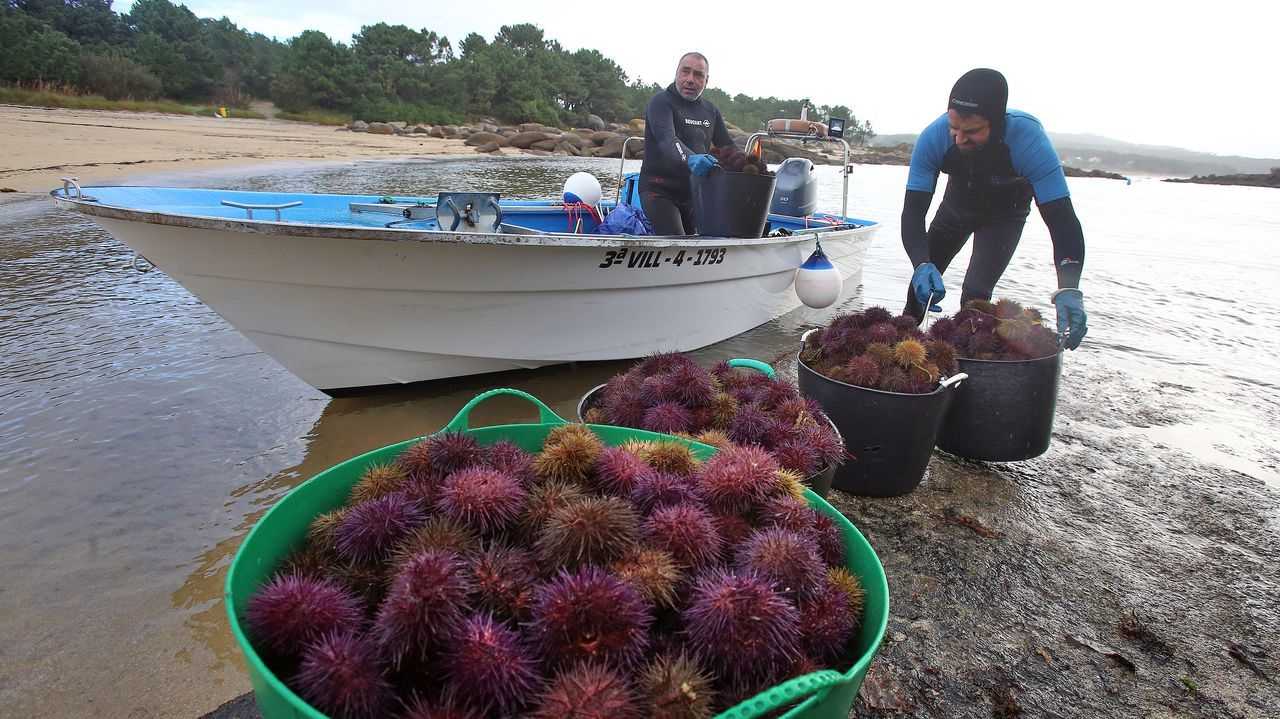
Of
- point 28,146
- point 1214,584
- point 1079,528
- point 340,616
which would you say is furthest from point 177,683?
point 28,146

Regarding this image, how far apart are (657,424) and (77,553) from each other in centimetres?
274

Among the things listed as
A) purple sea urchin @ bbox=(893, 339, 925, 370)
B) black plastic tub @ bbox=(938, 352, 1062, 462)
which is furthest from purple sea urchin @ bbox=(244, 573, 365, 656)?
black plastic tub @ bbox=(938, 352, 1062, 462)

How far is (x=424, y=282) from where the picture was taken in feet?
13.6

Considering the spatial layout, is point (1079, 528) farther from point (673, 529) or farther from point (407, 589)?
point (407, 589)

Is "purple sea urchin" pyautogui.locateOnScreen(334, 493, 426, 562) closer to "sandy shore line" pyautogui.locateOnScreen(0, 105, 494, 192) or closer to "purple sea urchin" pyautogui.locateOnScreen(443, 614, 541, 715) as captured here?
"purple sea urchin" pyautogui.locateOnScreen(443, 614, 541, 715)

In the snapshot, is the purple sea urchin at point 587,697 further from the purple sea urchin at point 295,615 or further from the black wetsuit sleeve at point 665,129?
the black wetsuit sleeve at point 665,129

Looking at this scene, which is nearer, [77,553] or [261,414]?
[77,553]

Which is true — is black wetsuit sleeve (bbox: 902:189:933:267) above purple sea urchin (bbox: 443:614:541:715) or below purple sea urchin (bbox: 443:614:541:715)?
above

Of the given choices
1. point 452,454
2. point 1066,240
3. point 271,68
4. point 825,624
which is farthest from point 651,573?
point 271,68

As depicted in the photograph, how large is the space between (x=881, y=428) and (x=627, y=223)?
389 centimetres

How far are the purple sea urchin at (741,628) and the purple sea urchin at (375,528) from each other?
2.09 ft

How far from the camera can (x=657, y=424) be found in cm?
216

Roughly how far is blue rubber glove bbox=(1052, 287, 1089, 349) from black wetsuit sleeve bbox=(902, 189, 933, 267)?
0.84 metres

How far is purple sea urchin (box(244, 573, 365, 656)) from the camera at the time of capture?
1.12 metres
